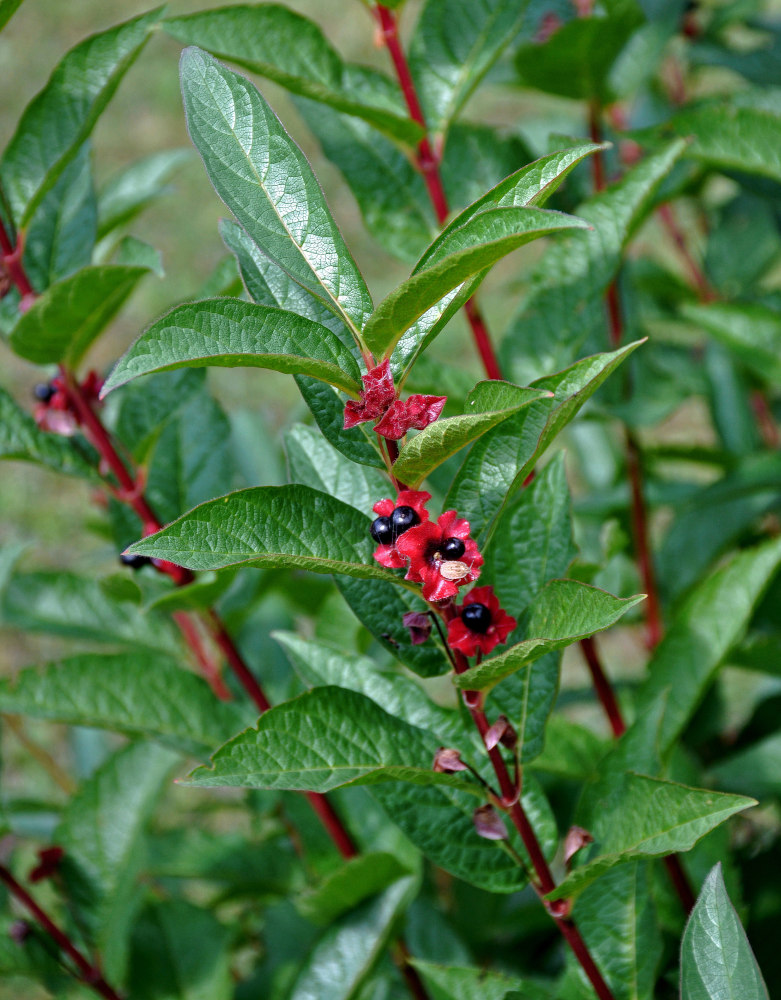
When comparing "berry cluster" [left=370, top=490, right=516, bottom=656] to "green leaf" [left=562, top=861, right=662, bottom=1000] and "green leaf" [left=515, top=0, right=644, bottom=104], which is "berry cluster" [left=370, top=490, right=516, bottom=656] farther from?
"green leaf" [left=515, top=0, right=644, bottom=104]

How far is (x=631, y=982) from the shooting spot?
1109mm

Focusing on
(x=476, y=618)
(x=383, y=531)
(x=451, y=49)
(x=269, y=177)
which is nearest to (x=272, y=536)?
(x=383, y=531)

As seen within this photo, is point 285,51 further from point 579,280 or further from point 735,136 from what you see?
point 735,136

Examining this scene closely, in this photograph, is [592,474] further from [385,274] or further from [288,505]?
[385,274]

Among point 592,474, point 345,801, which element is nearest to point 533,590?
point 345,801

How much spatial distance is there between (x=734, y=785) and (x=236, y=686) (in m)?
0.80

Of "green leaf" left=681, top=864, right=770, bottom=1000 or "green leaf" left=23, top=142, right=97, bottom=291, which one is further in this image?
"green leaf" left=23, top=142, right=97, bottom=291

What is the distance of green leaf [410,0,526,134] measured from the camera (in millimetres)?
1407

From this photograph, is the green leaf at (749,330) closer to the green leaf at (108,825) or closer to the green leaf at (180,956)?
the green leaf at (108,825)

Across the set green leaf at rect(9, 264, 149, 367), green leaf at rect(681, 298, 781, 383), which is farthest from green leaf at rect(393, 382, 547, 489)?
green leaf at rect(681, 298, 781, 383)

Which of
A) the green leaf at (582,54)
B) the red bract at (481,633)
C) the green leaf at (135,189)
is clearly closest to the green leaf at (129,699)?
the red bract at (481,633)

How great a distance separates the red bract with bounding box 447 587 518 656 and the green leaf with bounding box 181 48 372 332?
27 cm

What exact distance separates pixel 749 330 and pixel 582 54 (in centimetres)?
50

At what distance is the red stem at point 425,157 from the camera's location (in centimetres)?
138
